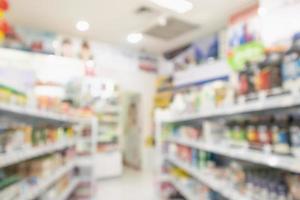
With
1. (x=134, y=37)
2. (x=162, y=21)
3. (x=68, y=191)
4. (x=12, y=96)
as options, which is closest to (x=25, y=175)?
(x=12, y=96)

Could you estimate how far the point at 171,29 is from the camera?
21.5ft

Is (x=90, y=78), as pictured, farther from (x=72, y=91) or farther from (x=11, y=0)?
(x=11, y=0)

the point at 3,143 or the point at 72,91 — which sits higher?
the point at 72,91

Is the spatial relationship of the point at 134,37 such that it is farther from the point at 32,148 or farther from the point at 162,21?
the point at 32,148

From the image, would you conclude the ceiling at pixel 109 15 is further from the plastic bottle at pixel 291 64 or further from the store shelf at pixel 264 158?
the plastic bottle at pixel 291 64

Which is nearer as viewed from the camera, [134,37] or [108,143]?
[134,37]

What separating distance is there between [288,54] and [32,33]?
6.07 m

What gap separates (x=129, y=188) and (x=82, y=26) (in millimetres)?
3700

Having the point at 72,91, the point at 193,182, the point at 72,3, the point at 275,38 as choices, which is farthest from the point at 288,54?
the point at 72,91

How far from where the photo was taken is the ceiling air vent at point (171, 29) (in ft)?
20.2

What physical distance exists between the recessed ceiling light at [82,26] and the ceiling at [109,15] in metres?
0.09

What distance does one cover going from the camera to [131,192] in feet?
18.1

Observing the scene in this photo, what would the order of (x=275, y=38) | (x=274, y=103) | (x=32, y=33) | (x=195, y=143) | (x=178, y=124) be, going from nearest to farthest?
(x=274, y=103) → (x=275, y=38) → (x=195, y=143) → (x=178, y=124) → (x=32, y=33)

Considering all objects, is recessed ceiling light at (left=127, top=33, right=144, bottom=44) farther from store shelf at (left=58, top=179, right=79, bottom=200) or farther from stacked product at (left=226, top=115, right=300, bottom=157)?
stacked product at (left=226, top=115, right=300, bottom=157)
